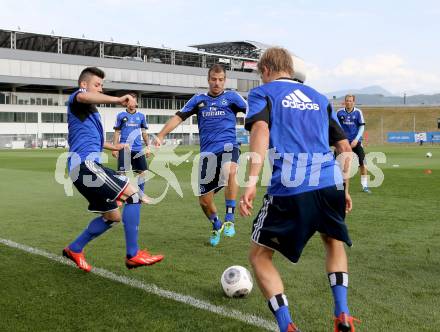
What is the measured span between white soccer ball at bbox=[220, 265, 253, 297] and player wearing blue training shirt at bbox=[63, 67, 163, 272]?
1.24m

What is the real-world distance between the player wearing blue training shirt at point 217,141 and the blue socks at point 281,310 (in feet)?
12.7

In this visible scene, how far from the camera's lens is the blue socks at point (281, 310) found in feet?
11.5

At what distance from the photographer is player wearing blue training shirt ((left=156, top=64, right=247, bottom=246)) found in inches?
297

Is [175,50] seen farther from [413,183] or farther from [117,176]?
[117,176]

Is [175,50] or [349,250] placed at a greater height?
[175,50]

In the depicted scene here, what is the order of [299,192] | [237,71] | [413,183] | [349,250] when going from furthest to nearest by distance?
[237,71] < [413,183] < [349,250] < [299,192]

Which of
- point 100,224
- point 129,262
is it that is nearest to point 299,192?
point 129,262

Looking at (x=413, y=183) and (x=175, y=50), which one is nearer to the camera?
(x=413, y=183)

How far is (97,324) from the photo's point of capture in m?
4.07

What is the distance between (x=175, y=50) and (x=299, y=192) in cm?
8211

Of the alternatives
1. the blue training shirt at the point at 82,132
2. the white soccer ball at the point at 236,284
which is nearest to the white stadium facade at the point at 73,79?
the blue training shirt at the point at 82,132

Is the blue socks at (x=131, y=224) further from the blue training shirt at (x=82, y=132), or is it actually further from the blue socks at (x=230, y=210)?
the blue socks at (x=230, y=210)

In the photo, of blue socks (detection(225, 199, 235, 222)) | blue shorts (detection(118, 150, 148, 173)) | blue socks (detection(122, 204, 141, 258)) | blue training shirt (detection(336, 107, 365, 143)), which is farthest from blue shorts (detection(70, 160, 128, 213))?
blue training shirt (detection(336, 107, 365, 143))

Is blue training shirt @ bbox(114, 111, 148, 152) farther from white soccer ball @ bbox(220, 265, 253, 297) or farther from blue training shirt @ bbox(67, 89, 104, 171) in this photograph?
white soccer ball @ bbox(220, 265, 253, 297)
